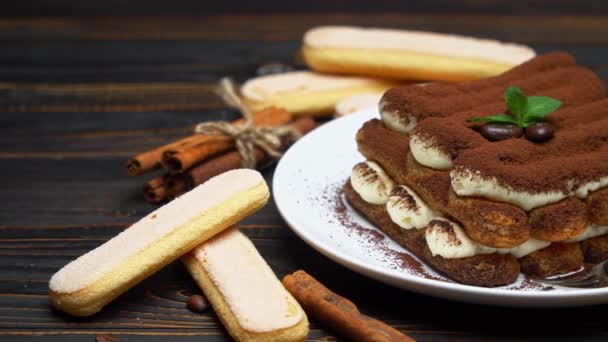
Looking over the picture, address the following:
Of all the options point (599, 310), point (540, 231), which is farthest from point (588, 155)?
point (599, 310)

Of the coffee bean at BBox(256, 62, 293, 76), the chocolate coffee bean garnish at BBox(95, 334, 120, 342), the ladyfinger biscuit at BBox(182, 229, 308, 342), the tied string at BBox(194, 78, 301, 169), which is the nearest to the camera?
the ladyfinger biscuit at BBox(182, 229, 308, 342)

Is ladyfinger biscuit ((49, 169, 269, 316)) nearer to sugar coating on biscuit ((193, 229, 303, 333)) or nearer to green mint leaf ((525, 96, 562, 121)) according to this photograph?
sugar coating on biscuit ((193, 229, 303, 333))

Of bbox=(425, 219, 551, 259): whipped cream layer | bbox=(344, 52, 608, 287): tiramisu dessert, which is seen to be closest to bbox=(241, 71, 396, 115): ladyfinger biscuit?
bbox=(344, 52, 608, 287): tiramisu dessert

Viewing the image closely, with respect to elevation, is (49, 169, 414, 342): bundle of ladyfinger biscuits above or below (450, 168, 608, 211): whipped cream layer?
below

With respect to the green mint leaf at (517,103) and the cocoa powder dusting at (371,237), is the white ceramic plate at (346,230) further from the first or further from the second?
the green mint leaf at (517,103)

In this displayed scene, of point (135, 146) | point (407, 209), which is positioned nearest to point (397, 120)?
point (407, 209)

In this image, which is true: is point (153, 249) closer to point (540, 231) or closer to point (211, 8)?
point (540, 231)

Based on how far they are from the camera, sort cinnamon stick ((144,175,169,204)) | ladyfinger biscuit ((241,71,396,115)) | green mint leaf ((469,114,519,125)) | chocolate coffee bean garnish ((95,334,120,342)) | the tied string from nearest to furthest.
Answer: chocolate coffee bean garnish ((95,334,120,342)) → green mint leaf ((469,114,519,125)) → cinnamon stick ((144,175,169,204)) → the tied string → ladyfinger biscuit ((241,71,396,115))

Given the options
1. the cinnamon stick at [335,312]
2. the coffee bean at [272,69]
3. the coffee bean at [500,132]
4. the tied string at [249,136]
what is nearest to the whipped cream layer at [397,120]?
the coffee bean at [500,132]
